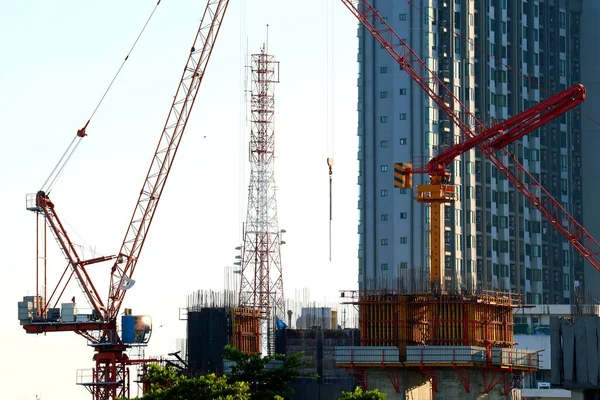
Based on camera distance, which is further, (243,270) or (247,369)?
(243,270)

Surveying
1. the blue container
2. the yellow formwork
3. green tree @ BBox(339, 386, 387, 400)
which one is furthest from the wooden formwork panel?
the blue container

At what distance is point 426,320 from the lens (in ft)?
379

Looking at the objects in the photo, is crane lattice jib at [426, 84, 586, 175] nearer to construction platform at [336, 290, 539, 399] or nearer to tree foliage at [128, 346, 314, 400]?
construction platform at [336, 290, 539, 399]

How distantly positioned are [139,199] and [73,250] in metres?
10.9

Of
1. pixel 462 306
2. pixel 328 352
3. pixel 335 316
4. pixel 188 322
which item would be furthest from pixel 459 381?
pixel 335 316

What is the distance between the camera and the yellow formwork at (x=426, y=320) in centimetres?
11300

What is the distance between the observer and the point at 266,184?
177m

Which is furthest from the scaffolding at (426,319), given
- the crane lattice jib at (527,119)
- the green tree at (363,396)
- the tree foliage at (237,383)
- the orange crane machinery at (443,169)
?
the crane lattice jib at (527,119)

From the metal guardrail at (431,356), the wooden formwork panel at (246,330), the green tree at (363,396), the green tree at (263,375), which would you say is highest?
the wooden formwork panel at (246,330)

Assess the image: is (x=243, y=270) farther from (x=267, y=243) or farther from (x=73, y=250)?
(x=73, y=250)

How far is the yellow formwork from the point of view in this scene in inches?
4449

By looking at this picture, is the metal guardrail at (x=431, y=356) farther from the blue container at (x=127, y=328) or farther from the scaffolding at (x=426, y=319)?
the blue container at (x=127, y=328)

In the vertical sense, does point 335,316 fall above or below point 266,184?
below

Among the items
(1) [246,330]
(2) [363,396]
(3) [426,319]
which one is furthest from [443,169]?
(2) [363,396]
